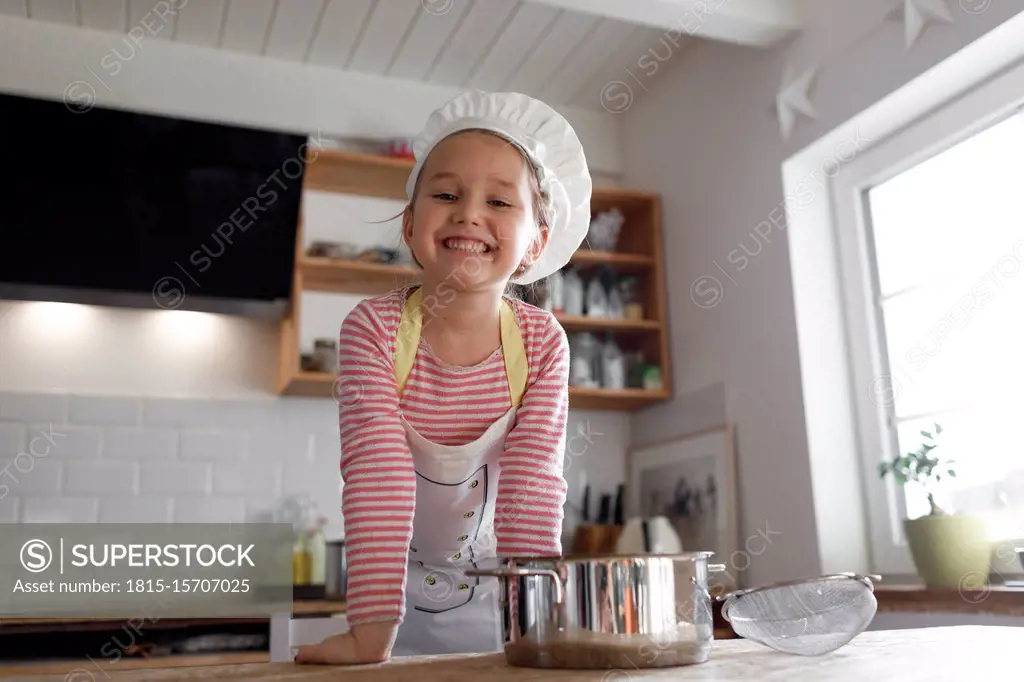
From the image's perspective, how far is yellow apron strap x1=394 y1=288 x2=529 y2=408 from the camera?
3.24 feet

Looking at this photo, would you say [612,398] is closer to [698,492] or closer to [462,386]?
[698,492]

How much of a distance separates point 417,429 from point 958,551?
1.35 meters

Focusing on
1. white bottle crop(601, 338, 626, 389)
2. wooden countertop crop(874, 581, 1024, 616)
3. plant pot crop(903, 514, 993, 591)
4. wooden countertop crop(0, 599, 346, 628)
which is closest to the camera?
wooden countertop crop(874, 581, 1024, 616)

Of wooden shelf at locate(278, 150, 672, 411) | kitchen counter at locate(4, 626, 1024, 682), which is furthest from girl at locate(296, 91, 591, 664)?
wooden shelf at locate(278, 150, 672, 411)

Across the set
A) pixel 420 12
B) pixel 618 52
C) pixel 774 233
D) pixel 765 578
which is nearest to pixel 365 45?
pixel 420 12

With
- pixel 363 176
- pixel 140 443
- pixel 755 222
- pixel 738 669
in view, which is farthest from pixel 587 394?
pixel 738 669

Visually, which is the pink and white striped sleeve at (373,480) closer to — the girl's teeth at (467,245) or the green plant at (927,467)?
the girl's teeth at (467,245)

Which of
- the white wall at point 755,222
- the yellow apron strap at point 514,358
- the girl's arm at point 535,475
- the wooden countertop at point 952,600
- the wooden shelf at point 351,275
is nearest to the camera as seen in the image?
the girl's arm at point 535,475

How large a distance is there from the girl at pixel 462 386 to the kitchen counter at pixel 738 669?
13 centimetres

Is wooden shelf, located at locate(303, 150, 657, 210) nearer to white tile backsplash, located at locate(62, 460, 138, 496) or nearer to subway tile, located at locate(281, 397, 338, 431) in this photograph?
subway tile, located at locate(281, 397, 338, 431)

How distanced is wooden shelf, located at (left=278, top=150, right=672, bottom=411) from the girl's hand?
1715 millimetres

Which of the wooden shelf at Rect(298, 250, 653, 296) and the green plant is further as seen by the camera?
the wooden shelf at Rect(298, 250, 653, 296)

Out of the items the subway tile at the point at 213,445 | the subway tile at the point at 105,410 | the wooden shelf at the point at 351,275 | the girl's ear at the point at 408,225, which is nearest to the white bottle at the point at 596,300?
the wooden shelf at the point at 351,275

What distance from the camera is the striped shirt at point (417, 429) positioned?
2.61ft
